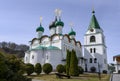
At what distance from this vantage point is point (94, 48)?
2245 inches

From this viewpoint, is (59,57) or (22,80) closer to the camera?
(22,80)

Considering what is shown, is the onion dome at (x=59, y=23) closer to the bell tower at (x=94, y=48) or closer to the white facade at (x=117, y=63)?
the bell tower at (x=94, y=48)

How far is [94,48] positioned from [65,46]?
34.0ft

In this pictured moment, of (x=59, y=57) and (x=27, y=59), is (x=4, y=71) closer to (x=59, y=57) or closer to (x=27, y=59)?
(x=59, y=57)

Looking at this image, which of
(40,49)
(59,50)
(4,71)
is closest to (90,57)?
(59,50)

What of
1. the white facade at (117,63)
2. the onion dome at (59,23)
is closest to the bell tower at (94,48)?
the white facade at (117,63)

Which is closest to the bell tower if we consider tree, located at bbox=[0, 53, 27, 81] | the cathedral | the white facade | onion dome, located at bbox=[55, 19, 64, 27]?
the cathedral

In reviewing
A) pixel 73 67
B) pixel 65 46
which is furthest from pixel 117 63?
pixel 73 67

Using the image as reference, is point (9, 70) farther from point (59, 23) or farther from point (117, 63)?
point (117, 63)

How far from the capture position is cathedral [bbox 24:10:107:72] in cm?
4728

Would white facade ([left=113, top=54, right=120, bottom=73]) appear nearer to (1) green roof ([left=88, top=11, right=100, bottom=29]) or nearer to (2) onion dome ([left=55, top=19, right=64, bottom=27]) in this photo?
(1) green roof ([left=88, top=11, right=100, bottom=29])

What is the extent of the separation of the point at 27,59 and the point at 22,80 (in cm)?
3814

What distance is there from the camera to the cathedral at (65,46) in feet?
155

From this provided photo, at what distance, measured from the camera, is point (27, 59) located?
51.1m
